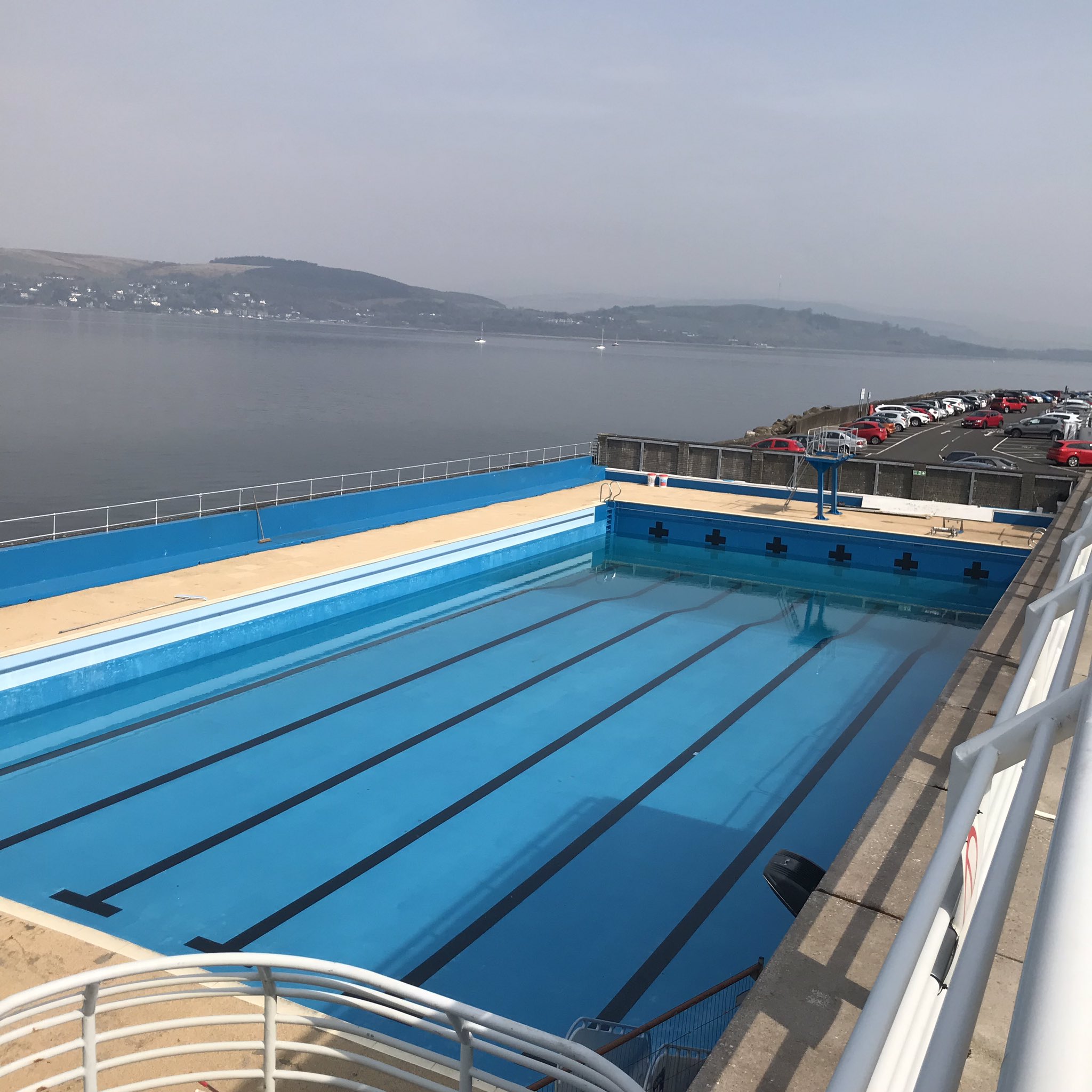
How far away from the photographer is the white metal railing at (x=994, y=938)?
0.83m

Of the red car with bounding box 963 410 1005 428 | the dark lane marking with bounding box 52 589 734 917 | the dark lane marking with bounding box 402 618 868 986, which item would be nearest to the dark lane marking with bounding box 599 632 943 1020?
the dark lane marking with bounding box 402 618 868 986

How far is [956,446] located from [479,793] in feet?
114

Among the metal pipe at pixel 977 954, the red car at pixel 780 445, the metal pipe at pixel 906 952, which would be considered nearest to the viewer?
the metal pipe at pixel 977 954

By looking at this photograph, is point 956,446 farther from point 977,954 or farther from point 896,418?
point 977,954

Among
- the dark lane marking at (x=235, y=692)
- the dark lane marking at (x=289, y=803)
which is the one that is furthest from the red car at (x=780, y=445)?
the dark lane marking at (x=289, y=803)

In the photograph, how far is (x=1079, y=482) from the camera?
22219 millimetres

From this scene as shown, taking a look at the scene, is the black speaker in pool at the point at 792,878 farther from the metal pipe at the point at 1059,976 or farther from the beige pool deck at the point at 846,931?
the metal pipe at the point at 1059,976

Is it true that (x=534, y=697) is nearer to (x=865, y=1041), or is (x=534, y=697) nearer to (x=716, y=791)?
(x=716, y=791)

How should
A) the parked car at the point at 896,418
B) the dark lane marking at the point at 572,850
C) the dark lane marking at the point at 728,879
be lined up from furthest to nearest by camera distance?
the parked car at the point at 896,418 → the dark lane marking at the point at 572,850 → the dark lane marking at the point at 728,879

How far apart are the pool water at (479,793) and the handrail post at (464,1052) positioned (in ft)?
12.1

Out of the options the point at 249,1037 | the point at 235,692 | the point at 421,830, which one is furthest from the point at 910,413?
the point at 249,1037

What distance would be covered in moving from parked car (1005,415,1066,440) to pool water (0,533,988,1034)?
99.6 feet

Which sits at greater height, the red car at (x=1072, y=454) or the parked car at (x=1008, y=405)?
the parked car at (x=1008, y=405)

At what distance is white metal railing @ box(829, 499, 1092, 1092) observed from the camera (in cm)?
83
